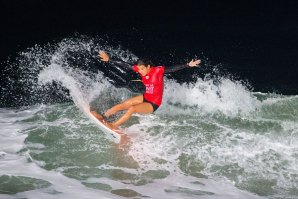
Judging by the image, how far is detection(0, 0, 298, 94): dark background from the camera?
57.7 ft

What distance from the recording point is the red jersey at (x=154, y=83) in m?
10.3

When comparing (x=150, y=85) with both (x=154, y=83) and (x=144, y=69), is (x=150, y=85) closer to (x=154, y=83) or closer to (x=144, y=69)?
(x=154, y=83)

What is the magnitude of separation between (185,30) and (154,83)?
13.0 meters

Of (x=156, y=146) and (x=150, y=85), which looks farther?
(x=150, y=85)

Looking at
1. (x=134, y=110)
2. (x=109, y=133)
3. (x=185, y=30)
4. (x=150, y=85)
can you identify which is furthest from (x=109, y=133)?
(x=185, y=30)

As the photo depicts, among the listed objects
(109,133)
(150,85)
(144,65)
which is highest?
(144,65)

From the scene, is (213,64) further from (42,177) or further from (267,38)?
(42,177)

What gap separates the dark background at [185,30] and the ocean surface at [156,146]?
11.9 feet

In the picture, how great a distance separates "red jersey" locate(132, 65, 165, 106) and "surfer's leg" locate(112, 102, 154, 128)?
0.84ft

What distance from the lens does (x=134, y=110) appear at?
988 centimetres

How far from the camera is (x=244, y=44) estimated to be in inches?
793

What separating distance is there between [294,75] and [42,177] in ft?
41.0

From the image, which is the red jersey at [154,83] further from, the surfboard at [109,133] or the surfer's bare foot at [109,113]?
the surfboard at [109,133]

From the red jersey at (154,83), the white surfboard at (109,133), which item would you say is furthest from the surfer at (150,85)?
the white surfboard at (109,133)
